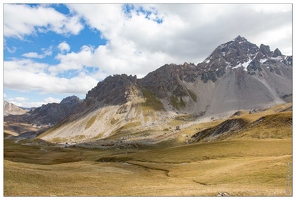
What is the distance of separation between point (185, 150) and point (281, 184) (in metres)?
73.6

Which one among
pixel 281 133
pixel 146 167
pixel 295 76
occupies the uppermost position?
pixel 295 76

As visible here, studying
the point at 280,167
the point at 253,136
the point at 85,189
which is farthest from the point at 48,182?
the point at 253,136

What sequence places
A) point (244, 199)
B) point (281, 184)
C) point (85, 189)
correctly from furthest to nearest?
1. point (85, 189)
2. point (281, 184)
3. point (244, 199)

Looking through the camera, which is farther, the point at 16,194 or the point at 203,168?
the point at 203,168

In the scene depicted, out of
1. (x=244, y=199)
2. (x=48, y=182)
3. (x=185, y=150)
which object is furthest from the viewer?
(x=185, y=150)

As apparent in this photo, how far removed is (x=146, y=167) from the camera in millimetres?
94500

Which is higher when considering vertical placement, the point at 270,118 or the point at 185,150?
the point at 270,118

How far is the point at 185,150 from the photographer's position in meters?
119

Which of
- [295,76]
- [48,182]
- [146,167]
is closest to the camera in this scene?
[295,76]

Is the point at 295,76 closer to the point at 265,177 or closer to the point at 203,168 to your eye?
the point at 265,177

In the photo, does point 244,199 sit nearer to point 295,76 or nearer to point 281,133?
point 295,76

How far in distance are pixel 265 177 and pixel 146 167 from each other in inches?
1961

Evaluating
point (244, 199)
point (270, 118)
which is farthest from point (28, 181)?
point (270, 118)

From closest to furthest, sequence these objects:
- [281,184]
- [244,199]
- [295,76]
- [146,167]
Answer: [244,199], [295,76], [281,184], [146,167]
